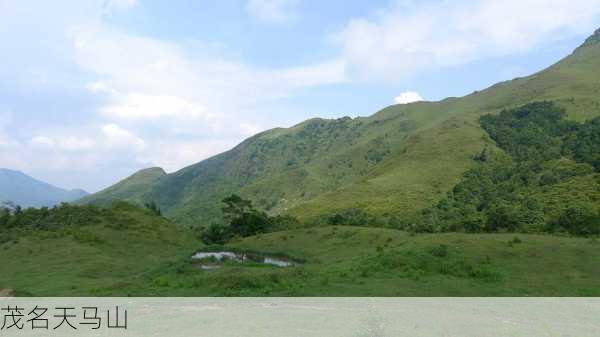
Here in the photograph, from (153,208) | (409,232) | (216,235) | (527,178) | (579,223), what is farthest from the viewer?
(527,178)

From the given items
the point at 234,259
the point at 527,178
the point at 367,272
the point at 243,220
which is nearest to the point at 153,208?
the point at 243,220

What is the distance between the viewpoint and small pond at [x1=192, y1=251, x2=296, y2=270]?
135 feet

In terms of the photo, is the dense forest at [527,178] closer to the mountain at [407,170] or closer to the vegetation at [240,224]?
the mountain at [407,170]

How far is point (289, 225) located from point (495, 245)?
1577 inches

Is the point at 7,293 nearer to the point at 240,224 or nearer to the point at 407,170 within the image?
the point at 240,224

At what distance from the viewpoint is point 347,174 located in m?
180

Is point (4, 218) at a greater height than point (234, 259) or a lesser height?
greater

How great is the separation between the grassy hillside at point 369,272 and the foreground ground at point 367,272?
51 mm

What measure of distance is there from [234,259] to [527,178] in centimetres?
7506

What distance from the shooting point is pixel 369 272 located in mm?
27719
